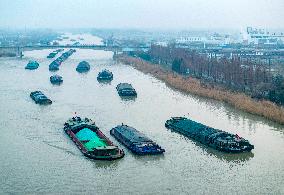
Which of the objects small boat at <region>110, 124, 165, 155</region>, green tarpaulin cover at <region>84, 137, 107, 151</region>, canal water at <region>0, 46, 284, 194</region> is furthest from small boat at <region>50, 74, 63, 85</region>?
green tarpaulin cover at <region>84, 137, 107, 151</region>

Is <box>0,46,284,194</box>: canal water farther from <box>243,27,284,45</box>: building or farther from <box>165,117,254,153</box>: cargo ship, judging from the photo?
<box>243,27,284,45</box>: building

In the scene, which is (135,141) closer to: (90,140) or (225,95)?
(90,140)

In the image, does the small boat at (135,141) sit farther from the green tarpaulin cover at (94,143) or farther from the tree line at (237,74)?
the tree line at (237,74)

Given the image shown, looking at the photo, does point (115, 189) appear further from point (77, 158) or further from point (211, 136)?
point (211, 136)

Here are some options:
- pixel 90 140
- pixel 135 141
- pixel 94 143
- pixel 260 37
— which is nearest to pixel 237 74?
pixel 135 141

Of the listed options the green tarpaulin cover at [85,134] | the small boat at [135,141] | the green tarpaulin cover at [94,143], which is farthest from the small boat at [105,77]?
the green tarpaulin cover at [94,143]

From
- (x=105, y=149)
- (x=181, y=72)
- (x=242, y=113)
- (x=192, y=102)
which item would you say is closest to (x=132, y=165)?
(x=105, y=149)
